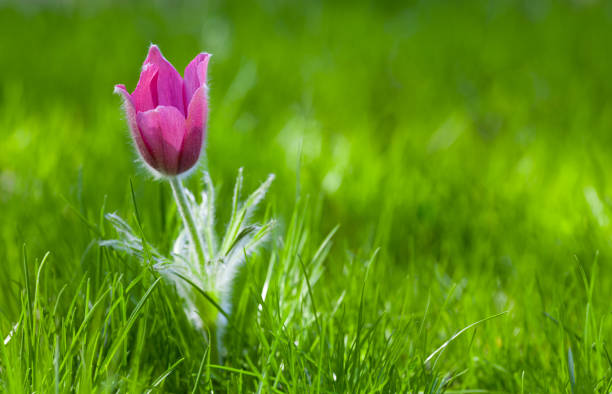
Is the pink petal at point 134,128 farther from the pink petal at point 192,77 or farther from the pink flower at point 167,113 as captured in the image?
the pink petal at point 192,77

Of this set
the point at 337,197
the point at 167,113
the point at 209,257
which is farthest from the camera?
the point at 337,197

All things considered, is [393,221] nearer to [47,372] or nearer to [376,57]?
[47,372]

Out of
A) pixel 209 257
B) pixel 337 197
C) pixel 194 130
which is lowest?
pixel 337 197

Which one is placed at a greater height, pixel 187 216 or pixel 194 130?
pixel 194 130

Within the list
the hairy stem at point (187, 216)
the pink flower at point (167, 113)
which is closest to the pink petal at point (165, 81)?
the pink flower at point (167, 113)

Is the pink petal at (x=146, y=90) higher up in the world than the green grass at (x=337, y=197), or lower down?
higher up

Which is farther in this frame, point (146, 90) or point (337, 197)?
point (337, 197)

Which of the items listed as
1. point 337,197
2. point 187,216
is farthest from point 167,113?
point 337,197

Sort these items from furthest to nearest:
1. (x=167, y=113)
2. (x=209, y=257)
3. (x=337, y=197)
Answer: (x=337, y=197) → (x=209, y=257) → (x=167, y=113)

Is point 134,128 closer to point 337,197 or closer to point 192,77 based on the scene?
point 192,77
